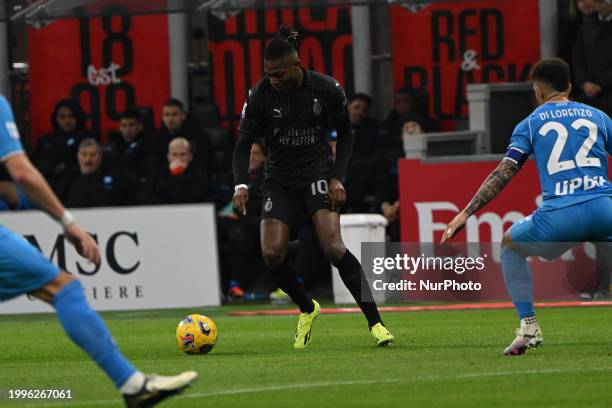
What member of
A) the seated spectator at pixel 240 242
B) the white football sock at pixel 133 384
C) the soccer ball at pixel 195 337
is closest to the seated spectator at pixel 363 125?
the seated spectator at pixel 240 242

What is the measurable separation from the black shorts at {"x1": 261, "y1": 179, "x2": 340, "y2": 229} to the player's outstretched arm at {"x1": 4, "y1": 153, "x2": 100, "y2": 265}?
4.29 meters

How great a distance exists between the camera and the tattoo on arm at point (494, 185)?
394 inches

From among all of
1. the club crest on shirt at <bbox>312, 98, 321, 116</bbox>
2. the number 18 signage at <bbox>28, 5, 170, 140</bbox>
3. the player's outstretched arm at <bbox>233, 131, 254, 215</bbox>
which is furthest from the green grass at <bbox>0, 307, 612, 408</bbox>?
the number 18 signage at <bbox>28, 5, 170, 140</bbox>

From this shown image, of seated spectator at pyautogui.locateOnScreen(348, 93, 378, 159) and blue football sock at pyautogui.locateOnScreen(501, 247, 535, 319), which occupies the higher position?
seated spectator at pyautogui.locateOnScreen(348, 93, 378, 159)

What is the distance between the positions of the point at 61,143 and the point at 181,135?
169 centimetres

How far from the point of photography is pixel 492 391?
8.22 meters

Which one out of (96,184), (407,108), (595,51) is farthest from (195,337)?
(407,108)

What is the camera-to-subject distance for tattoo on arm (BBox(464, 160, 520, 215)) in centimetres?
1000

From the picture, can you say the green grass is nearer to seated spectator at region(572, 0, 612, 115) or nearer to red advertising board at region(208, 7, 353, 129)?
seated spectator at region(572, 0, 612, 115)

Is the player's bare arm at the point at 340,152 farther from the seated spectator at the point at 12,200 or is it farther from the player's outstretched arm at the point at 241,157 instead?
the seated spectator at the point at 12,200

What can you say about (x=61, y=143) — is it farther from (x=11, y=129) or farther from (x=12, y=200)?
(x=11, y=129)

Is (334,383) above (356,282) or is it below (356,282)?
below

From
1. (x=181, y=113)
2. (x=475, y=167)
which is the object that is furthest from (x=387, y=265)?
(x=181, y=113)

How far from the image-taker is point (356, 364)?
9992 mm
